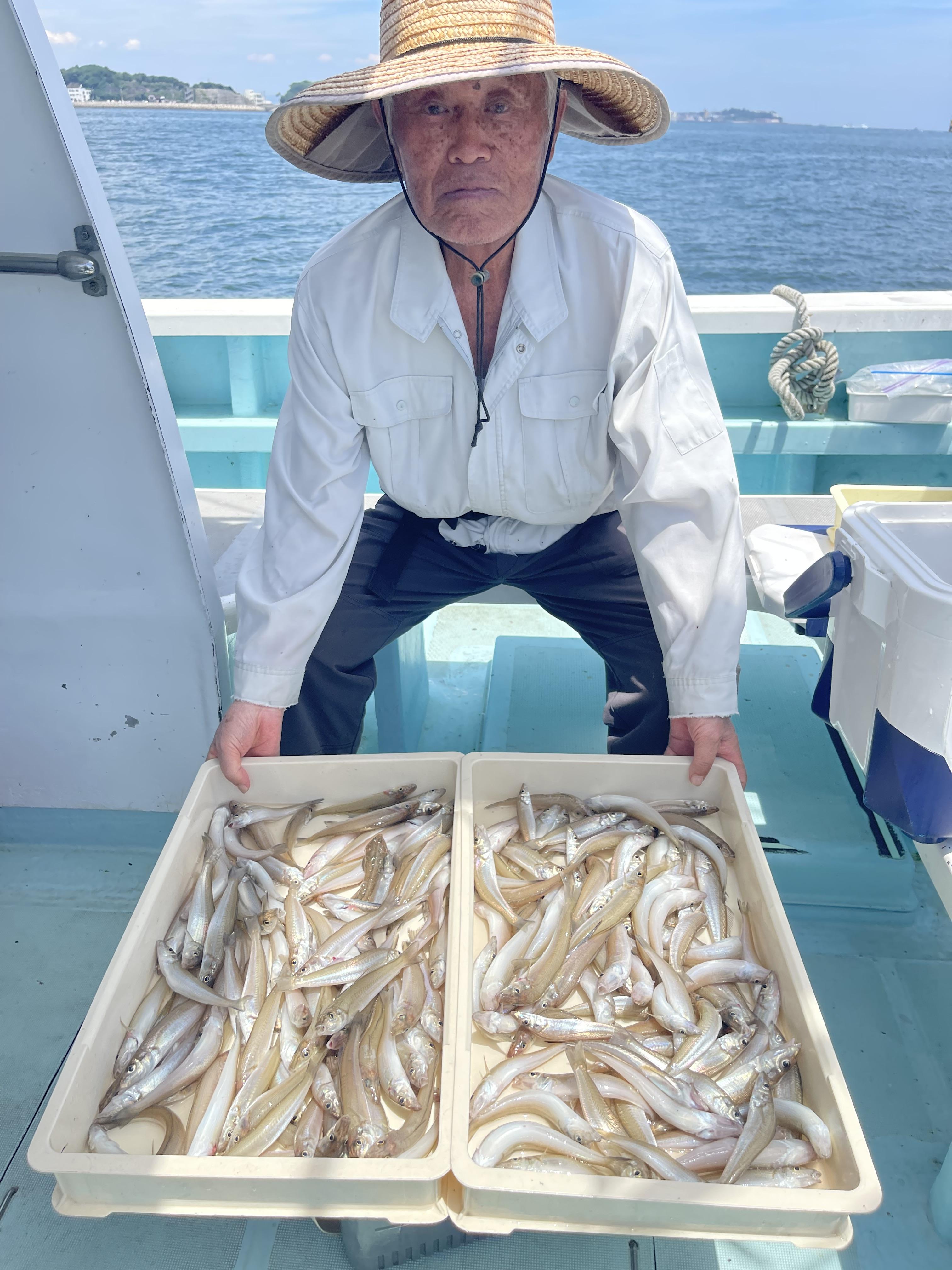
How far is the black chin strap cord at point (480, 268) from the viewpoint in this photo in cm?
170

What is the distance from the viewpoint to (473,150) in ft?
5.15

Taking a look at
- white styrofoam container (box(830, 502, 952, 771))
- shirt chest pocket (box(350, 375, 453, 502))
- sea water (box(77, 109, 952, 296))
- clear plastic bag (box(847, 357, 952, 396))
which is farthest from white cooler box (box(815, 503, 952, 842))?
sea water (box(77, 109, 952, 296))

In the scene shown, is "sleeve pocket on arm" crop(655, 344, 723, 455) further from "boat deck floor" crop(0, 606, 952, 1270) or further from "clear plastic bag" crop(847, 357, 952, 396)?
"clear plastic bag" crop(847, 357, 952, 396)

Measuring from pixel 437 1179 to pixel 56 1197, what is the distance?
439 mm

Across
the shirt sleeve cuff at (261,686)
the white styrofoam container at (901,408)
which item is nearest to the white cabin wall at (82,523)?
the shirt sleeve cuff at (261,686)

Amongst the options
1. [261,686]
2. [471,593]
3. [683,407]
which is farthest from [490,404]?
[261,686]

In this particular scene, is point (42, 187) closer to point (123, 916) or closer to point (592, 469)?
point (592, 469)

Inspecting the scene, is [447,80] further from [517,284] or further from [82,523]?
[82,523]

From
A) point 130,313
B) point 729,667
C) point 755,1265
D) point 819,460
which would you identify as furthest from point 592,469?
point 819,460

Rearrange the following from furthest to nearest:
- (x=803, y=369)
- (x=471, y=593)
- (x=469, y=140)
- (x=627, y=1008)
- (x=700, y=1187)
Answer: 1. (x=803, y=369)
2. (x=471, y=593)
3. (x=469, y=140)
4. (x=627, y=1008)
5. (x=700, y=1187)

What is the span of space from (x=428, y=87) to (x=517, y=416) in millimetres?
584

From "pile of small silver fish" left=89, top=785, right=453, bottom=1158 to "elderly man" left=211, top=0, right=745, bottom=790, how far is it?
0.22m

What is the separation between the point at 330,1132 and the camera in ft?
3.68

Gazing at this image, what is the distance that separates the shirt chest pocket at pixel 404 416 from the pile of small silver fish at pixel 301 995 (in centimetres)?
71
